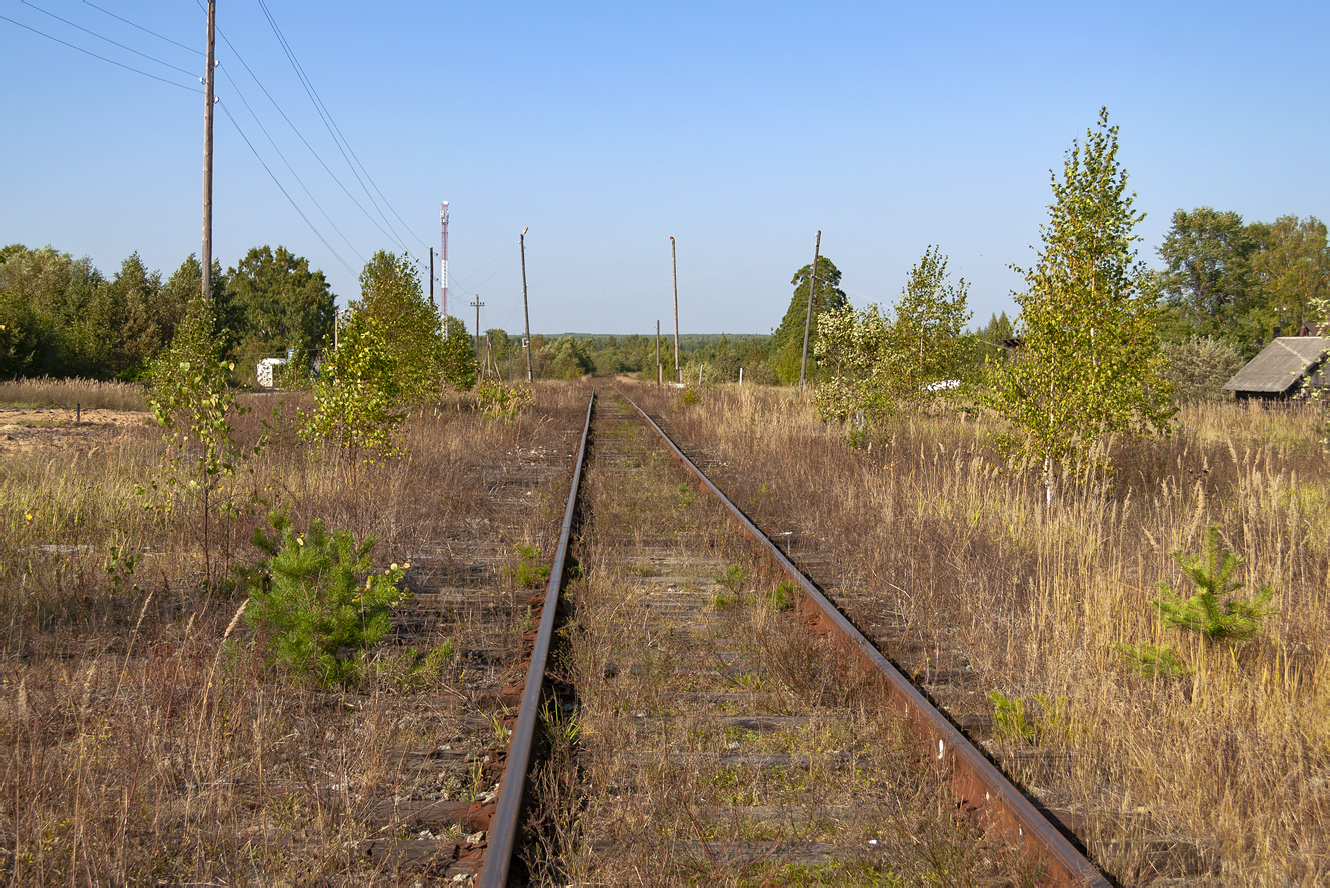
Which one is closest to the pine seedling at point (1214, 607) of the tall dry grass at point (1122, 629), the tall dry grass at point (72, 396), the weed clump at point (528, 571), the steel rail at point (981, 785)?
the tall dry grass at point (1122, 629)

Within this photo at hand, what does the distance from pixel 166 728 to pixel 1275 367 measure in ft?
129

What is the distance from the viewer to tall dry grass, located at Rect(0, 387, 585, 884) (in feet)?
9.00

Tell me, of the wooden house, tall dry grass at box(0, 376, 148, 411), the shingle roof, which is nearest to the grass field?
tall dry grass at box(0, 376, 148, 411)

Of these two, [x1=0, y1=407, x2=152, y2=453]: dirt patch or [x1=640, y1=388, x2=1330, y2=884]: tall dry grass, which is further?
[x1=0, y1=407, x2=152, y2=453]: dirt patch

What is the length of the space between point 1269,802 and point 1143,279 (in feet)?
22.4

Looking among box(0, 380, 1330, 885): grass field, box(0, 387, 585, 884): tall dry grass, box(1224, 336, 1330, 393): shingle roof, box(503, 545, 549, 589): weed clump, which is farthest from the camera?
box(1224, 336, 1330, 393): shingle roof

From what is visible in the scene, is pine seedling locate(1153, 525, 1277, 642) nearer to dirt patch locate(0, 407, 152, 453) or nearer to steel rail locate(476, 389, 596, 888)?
steel rail locate(476, 389, 596, 888)

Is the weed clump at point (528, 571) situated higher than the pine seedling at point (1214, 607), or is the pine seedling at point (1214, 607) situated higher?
the pine seedling at point (1214, 607)

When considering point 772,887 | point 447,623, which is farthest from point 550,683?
point 772,887

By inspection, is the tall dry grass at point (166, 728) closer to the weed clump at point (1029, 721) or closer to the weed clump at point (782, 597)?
the weed clump at point (782, 597)

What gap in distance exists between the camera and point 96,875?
260 cm

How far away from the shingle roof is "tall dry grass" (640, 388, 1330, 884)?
2449cm

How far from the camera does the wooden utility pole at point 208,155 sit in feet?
50.8

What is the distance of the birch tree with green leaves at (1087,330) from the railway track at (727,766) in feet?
14.9
